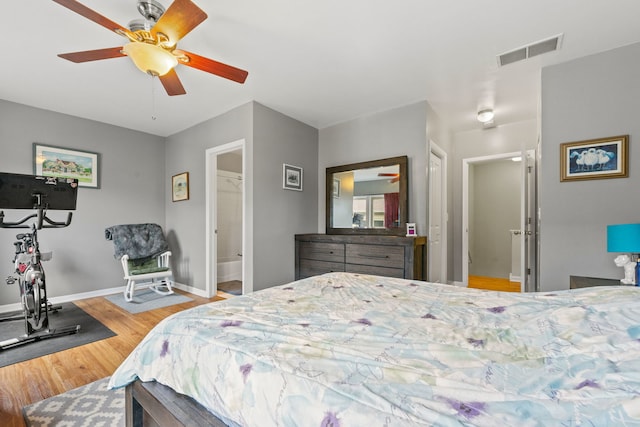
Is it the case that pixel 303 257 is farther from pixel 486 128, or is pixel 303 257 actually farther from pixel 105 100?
pixel 486 128

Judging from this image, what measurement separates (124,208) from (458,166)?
522 cm

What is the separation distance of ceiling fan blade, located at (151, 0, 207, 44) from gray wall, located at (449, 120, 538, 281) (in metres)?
4.11

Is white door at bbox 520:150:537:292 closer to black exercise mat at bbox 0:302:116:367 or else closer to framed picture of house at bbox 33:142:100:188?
black exercise mat at bbox 0:302:116:367

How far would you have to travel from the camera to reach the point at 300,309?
127 centimetres

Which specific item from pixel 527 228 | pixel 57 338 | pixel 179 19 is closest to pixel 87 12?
pixel 179 19

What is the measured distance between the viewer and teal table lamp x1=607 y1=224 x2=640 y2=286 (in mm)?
1839

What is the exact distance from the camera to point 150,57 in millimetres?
1847

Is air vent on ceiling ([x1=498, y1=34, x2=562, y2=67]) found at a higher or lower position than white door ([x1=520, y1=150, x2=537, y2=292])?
higher

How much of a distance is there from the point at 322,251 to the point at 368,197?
934 mm

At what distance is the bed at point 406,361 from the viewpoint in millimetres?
615

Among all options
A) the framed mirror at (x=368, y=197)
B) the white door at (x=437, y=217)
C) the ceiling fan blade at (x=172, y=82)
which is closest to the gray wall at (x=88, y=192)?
the ceiling fan blade at (x=172, y=82)

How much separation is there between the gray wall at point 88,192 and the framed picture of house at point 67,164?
0.06 meters

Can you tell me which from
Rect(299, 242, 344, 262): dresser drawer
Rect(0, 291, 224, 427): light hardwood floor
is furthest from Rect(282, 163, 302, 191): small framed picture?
Rect(0, 291, 224, 427): light hardwood floor

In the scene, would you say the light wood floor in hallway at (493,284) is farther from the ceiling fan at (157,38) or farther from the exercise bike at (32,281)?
the exercise bike at (32,281)
